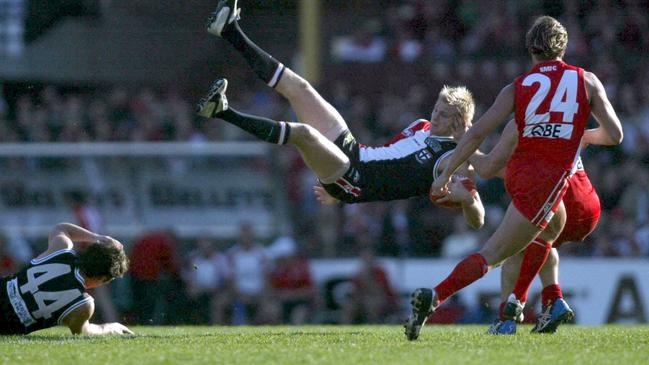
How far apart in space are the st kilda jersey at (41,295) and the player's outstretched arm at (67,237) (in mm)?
200

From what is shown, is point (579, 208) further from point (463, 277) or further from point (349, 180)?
point (349, 180)

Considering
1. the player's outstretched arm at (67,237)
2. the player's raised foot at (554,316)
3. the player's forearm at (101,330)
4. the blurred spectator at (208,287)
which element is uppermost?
the player's raised foot at (554,316)

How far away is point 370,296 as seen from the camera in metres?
14.5

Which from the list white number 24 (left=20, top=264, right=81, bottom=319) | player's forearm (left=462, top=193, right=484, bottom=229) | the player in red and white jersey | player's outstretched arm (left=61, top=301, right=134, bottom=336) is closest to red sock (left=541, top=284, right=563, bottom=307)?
player's forearm (left=462, top=193, right=484, bottom=229)

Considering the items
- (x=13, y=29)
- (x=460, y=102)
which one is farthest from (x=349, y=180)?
(x=13, y=29)

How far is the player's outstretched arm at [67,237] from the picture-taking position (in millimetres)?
8578

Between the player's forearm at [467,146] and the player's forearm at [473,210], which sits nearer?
the player's forearm at [467,146]

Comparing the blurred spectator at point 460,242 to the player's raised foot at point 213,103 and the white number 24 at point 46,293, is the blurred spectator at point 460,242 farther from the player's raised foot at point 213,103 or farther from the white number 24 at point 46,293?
the white number 24 at point 46,293

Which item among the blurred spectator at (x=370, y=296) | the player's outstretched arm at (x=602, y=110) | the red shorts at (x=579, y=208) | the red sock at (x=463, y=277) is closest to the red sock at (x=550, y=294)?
the red shorts at (x=579, y=208)

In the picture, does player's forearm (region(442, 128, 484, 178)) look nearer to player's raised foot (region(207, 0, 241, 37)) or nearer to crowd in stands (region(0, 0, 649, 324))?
player's raised foot (region(207, 0, 241, 37))

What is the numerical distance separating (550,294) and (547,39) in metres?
1.84

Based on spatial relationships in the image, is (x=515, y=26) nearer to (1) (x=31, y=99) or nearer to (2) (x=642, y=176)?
(2) (x=642, y=176)

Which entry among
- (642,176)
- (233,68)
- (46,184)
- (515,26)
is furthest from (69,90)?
(642,176)

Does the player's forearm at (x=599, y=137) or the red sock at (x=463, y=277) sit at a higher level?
the player's forearm at (x=599, y=137)
